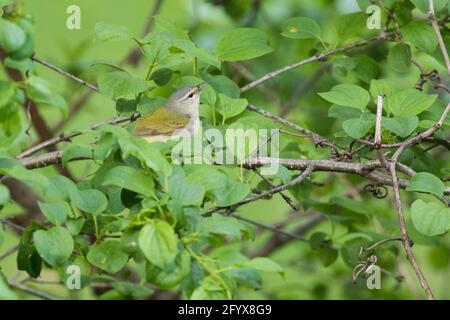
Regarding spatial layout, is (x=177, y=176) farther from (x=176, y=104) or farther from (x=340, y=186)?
(x=340, y=186)

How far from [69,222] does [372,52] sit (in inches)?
104

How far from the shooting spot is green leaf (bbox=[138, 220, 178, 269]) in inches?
76.4

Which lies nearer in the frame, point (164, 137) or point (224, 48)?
point (224, 48)

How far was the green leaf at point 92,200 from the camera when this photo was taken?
2297 millimetres

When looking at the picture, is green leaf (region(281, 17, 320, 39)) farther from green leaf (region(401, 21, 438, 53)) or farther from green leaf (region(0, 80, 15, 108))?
green leaf (region(0, 80, 15, 108))

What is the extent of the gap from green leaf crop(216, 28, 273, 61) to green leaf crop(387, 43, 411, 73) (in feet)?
1.64

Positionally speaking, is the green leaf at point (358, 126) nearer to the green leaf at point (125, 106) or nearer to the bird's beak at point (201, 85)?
the bird's beak at point (201, 85)

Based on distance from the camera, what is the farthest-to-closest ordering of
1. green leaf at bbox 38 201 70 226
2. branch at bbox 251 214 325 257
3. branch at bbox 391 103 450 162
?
branch at bbox 251 214 325 257 → branch at bbox 391 103 450 162 → green leaf at bbox 38 201 70 226

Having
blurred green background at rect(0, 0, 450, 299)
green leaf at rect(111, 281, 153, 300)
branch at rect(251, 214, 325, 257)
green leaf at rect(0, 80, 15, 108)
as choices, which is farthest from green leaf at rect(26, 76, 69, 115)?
branch at rect(251, 214, 325, 257)

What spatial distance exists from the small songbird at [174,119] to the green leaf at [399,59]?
0.74 meters

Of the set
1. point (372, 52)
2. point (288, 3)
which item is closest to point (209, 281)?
point (372, 52)

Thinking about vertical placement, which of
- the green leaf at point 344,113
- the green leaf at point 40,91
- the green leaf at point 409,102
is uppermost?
the green leaf at point 344,113

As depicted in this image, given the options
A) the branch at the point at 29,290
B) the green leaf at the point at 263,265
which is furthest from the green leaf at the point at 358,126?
the branch at the point at 29,290
